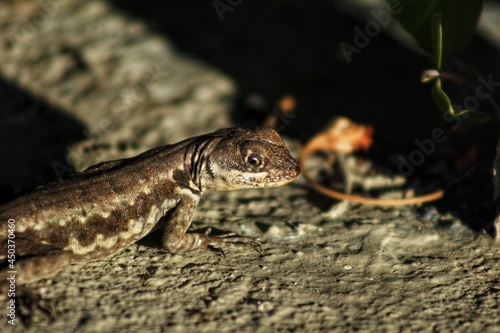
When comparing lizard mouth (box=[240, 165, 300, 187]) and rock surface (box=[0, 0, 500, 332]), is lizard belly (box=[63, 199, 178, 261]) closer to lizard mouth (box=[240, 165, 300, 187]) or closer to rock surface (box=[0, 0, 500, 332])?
rock surface (box=[0, 0, 500, 332])

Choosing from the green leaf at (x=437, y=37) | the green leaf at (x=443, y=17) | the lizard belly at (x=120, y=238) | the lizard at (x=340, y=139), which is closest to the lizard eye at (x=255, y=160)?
the lizard belly at (x=120, y=238)

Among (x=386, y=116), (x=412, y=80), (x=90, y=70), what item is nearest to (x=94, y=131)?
(x=90, y=70)

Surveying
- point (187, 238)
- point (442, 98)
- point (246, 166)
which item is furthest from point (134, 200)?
point (442, 98)

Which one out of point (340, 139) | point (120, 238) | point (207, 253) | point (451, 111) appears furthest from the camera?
point (340, 139)

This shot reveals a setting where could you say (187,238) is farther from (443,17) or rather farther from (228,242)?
(443,17)

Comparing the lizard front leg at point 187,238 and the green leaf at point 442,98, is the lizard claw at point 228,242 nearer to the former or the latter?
the lizard front leg at point 187,238

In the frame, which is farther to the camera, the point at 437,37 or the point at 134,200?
the point at 437,37

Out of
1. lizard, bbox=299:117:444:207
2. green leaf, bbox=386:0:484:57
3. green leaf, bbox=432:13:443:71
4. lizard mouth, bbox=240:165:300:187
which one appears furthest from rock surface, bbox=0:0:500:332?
green leaf, bbox=386:0:484:57
